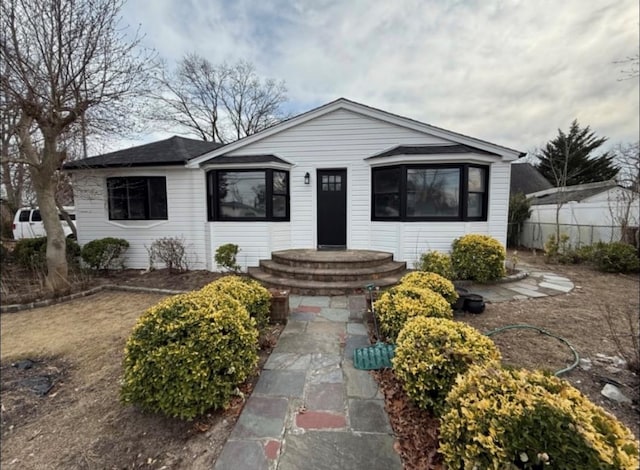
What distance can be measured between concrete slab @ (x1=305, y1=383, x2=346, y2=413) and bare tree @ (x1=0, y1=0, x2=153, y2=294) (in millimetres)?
6220

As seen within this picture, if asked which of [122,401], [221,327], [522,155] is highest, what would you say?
[522,155]

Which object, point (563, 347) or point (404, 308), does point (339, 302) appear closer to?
point (404, 308)

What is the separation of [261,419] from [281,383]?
48 cm

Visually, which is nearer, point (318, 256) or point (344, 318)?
point (344, 318)

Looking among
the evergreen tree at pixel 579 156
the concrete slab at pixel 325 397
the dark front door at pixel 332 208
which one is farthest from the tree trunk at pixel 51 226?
the evergreen tree at pixel 579 156

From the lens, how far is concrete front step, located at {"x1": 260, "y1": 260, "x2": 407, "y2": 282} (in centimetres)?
572

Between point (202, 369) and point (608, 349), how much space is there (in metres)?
4.41

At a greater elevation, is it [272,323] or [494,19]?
[494,19]

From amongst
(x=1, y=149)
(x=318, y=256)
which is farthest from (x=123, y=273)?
(x=318, y=256)

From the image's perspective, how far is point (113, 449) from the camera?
1946 millimetres

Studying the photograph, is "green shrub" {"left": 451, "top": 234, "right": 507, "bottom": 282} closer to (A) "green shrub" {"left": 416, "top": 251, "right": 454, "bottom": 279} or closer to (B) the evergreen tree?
(A) "green shrub" {"left": 416, "top": 251, "right": 454, "bottom": 279}

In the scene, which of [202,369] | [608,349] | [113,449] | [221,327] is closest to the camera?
[113,449]

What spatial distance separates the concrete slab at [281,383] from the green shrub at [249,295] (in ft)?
2.87

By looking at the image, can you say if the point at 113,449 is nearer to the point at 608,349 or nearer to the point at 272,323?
the point at 272,323
